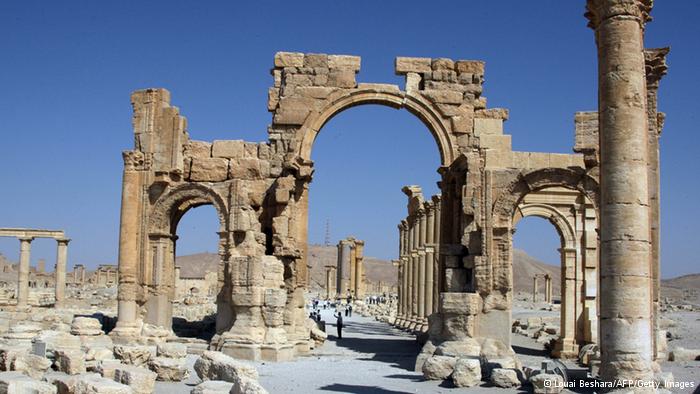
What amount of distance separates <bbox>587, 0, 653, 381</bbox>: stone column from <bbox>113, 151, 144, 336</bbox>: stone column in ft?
41.8

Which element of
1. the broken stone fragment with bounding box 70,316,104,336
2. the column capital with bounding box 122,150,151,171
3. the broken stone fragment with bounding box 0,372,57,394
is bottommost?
the broken stone fragment with bounding box 0,372,57,394

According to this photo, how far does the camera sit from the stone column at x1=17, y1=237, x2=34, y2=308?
3238 cm

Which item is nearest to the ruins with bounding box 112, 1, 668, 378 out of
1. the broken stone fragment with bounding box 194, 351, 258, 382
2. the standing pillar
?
the broken stone fragment with bounding box 194, 351, 258, 382

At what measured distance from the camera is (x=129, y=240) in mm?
20188

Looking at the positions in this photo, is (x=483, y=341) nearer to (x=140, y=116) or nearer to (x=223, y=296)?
(x=223, y=296)

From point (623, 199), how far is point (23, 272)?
28.5 metres

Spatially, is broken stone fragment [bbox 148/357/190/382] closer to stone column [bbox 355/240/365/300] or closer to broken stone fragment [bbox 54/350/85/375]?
broken stone fragment [bbox 54/350/85/375]

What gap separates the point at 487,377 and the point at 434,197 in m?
12.9

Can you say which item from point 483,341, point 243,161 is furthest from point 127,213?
point 483,341

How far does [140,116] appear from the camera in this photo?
811 inches

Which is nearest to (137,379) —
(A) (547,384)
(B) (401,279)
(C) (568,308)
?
(A) (547,384)

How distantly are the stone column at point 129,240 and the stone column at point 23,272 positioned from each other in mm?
13593

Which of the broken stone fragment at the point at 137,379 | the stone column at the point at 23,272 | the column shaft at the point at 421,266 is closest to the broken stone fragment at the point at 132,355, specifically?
the broken stone fragment at the point at 137,379

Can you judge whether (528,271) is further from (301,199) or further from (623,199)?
(623,199)
